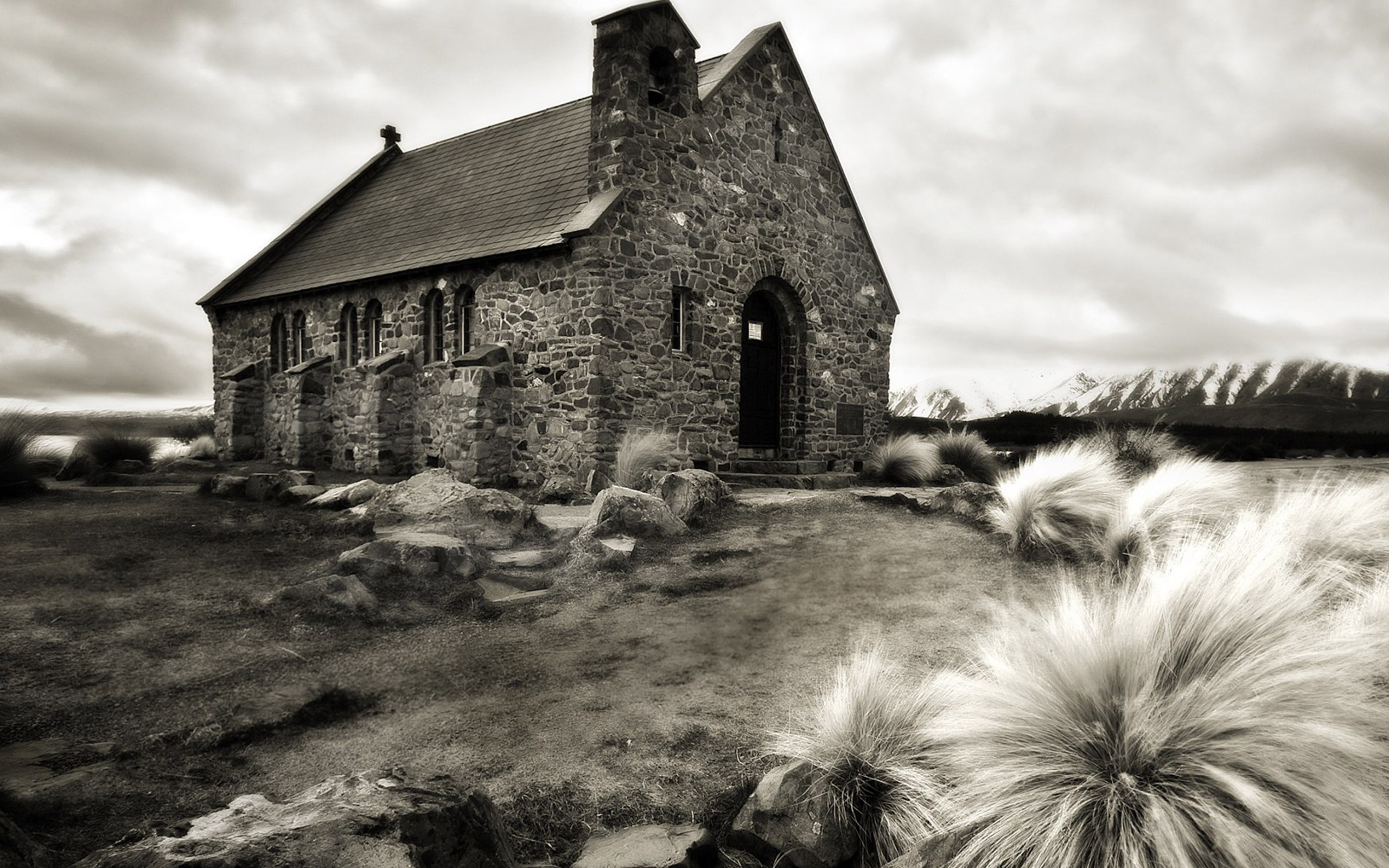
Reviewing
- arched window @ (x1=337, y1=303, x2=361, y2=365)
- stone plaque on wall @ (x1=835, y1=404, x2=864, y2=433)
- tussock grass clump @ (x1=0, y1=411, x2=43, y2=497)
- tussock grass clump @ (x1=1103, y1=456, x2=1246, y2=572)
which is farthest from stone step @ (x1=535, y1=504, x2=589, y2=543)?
arched window @ (x1=337, y1=303, x2=361, y2=365)

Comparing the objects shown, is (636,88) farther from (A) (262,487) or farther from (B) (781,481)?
(A) (262,487)

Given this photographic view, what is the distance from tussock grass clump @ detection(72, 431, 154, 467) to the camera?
16703mm

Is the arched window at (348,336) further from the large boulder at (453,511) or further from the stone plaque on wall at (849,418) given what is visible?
the stone plaque on wall at (849,418)

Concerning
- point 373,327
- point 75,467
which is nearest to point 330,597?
point 373,327

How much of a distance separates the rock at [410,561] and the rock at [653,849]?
4.21m

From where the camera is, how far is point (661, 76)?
523 inches

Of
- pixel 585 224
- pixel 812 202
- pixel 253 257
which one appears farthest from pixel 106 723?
pixel 253 257

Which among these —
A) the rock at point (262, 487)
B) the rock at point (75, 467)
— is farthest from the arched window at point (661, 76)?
the rock at point (75, 467)

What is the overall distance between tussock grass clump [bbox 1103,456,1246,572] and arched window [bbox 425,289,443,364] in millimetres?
13026

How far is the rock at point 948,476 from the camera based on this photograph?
1494 cm

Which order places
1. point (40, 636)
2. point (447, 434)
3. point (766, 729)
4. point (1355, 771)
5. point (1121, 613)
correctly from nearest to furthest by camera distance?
point (1355, 771) < point (1121, 613) < point (766, 729) < point (40, 636) < point (447, 434)

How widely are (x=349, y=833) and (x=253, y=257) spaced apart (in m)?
23.9

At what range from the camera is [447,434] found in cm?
1442

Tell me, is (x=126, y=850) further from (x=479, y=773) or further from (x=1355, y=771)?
(x=1355, y=771)
